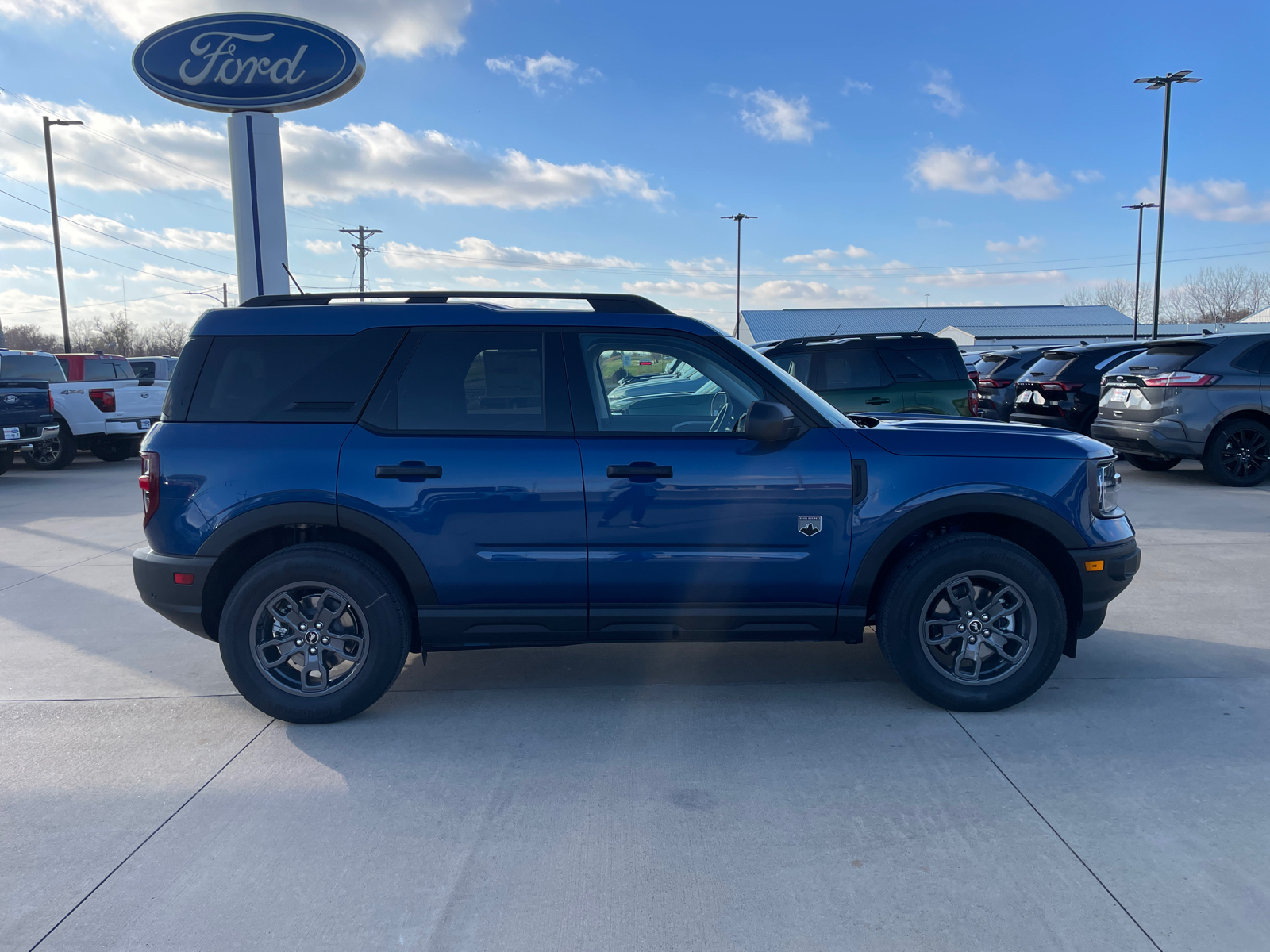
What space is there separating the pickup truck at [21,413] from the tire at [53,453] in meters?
1.00

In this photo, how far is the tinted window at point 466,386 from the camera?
4039 mm

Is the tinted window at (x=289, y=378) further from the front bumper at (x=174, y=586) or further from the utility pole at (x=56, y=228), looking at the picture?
the utility pole at (x=56, y=228)

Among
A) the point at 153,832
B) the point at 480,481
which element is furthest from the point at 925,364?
the point at 153,832

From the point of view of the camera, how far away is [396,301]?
4336 mm

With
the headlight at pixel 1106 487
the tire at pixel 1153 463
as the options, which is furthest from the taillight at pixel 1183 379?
the headlight at pixel 1106 487

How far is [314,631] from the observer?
4.06 metres

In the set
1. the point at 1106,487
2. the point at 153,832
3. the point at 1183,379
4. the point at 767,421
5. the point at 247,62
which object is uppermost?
the point at 247,62

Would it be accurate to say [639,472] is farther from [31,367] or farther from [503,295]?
[31,367]

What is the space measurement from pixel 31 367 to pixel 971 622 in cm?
1467

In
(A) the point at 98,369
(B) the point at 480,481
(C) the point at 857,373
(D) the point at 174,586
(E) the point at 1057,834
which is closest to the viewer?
(E) the point at 1057,834

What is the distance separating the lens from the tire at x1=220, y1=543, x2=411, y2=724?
3951 mm

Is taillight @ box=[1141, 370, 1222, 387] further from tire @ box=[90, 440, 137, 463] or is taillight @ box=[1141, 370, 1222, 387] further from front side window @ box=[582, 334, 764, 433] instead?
tire @ box=[90, 440, 137, 463]

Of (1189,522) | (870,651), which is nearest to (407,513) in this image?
(870,651)

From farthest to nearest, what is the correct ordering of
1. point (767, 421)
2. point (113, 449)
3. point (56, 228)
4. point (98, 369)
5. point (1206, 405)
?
point (56, 228)
point (113, 449)
point (98, 369)
point (1206, 405)
point (767, 421)
